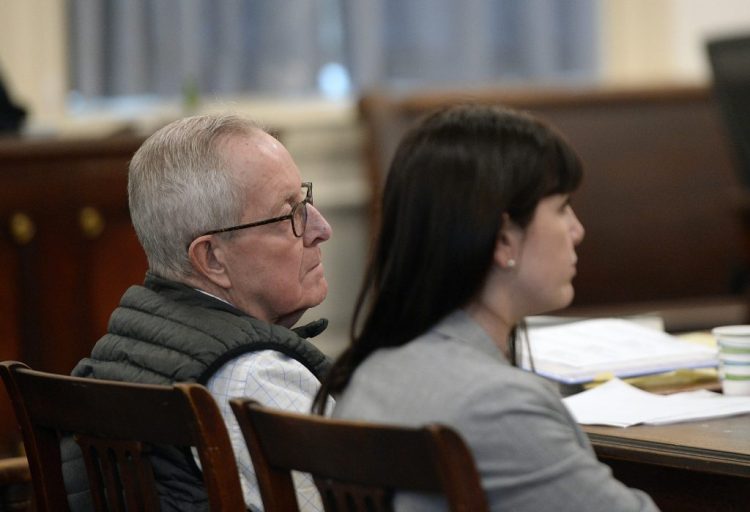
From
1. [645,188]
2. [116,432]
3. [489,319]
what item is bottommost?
[645,188]

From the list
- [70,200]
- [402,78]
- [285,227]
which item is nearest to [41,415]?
[285,227]

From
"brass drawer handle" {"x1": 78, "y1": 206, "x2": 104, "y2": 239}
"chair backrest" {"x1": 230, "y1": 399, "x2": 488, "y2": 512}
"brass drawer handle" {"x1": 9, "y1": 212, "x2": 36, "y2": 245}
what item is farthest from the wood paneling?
"chair backrest" {"x1": 230, "y1": 399, "x2": 488, "y2": 512}

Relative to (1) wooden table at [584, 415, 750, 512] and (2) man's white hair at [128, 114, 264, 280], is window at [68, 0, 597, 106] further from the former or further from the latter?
(1) wooden table at [584, 415, 750, 512]

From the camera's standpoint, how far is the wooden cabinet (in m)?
3.72

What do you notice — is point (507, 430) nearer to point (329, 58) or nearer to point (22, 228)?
point (22, 228)

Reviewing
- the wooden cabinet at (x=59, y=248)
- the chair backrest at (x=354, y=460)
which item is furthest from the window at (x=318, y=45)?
the chair backrest at (x=354, y=460)

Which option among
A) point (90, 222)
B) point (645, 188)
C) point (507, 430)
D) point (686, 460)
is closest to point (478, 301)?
point (507, 430)

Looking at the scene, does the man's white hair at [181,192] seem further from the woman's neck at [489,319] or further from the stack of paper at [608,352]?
the stack of paper at [608,352]

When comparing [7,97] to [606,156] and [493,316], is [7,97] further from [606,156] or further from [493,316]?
[493,316]

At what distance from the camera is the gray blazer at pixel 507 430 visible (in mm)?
1244

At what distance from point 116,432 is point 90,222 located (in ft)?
7.98

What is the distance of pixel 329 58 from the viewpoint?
512 cm

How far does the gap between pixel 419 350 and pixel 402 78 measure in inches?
154

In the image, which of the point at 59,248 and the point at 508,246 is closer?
the point at 508,246
